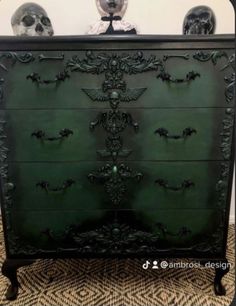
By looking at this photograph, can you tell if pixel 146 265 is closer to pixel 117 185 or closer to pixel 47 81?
pixel 117 185

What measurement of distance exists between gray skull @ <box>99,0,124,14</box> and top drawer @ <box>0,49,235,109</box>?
0.24 metres

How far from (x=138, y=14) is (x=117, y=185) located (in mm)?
975

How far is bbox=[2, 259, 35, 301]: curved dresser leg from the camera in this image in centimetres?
126

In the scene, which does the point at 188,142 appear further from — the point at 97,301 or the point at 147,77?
the point at 97,301

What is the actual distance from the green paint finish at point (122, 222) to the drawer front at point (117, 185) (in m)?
0.03

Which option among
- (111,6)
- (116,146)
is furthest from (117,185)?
(111,6)

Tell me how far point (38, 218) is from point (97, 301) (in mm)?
445

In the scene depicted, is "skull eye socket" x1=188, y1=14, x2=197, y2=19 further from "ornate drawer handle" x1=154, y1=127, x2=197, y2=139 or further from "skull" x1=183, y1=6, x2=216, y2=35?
"ornate drawer handle" x1=154, y1=127, x2=197, y2=139

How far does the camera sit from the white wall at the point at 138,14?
160 centimetres

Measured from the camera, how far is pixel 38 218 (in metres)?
1.22

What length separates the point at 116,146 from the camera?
3.73ft

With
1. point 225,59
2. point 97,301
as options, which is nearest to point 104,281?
point 97,301

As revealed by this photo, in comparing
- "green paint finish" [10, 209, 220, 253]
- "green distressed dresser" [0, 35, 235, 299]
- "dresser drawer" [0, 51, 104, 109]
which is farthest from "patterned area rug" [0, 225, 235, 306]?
"dresser drawer" [0, 51, 104, 109]

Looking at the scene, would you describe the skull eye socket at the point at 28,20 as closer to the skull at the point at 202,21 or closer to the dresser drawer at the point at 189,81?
the dresser drawer at the point at 189,81
